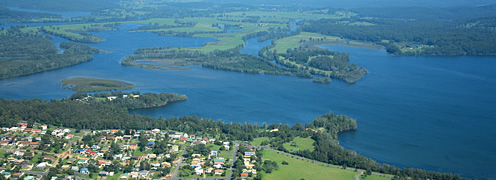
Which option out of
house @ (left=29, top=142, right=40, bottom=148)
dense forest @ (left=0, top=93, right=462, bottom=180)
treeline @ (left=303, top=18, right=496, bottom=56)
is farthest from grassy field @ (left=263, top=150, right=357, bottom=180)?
treeline @ (left=303, top=18, right=496, bottom=56)

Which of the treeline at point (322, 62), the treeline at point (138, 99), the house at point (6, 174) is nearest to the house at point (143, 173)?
the house at point (6, 174)

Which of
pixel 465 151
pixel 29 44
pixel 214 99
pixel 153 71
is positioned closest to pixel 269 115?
pixel 214 99

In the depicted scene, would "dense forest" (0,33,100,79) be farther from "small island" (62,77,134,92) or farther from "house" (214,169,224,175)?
"house" (214,169,224,175)

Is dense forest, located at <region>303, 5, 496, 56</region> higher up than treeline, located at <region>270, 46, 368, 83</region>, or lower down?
higher up

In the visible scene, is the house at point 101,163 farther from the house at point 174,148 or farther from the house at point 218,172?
the house at point 218,172

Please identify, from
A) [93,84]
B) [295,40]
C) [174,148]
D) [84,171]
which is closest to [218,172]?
[174,148]

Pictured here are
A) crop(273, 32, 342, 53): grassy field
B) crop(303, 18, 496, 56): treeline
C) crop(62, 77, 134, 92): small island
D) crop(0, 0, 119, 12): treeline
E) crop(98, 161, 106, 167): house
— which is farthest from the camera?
crop(0, 0, 119, 12): treeline

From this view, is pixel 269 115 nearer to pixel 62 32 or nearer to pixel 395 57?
pixel 395 57
